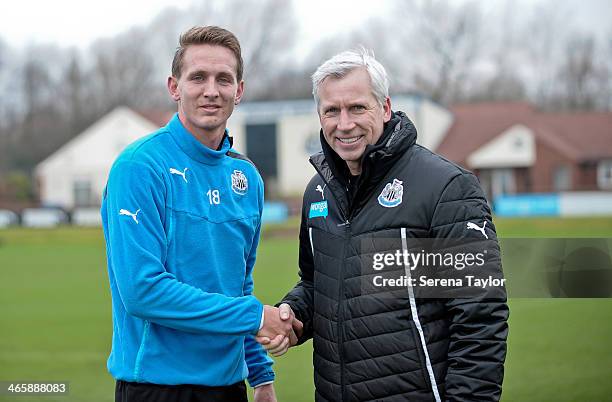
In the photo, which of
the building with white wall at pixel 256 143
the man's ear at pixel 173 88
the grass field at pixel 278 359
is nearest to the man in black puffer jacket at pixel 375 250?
the man's ear at pixel 173 88

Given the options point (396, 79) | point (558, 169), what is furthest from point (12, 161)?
point (558, 169)

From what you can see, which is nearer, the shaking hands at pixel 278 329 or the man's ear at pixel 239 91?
the shaking hands at pixel 278 329

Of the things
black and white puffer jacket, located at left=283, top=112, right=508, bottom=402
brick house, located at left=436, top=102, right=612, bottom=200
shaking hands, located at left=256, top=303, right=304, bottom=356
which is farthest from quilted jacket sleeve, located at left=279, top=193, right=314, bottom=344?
brick house, located at left=436, top=102, right=612, bottom=200

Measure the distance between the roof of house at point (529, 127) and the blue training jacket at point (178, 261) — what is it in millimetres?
40488

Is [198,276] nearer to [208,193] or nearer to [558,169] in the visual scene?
[208,193]

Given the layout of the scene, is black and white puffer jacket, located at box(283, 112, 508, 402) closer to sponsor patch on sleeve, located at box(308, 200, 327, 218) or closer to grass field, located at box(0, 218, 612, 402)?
sponsor patch on sleeve, located at box(308, 200, 327, 218)

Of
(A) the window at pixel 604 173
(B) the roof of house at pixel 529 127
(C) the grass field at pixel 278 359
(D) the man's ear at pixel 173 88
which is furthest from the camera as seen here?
(B) the roof of house at pixel 529 127

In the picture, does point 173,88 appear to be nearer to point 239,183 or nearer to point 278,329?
point 239,183

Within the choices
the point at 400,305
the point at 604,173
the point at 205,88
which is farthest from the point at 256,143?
the point at 400,305

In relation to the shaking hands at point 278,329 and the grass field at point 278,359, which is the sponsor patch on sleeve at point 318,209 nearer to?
the shaking hands at point 278,329

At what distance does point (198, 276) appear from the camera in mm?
3365

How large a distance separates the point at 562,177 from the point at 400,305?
1634 inches

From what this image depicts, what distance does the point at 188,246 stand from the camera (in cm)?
334

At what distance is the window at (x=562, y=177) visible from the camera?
41844mm
